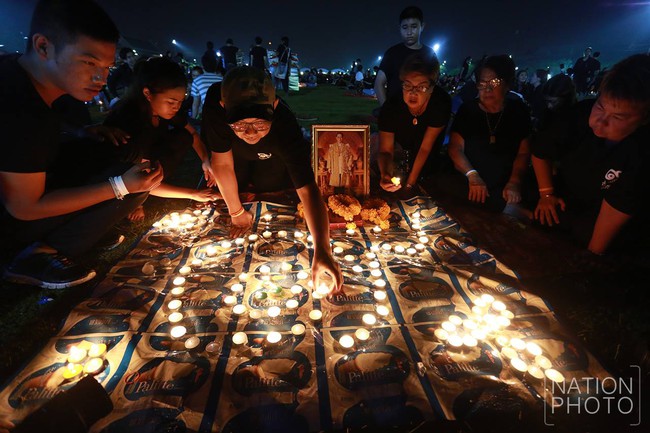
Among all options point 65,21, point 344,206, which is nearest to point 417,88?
point 344,206

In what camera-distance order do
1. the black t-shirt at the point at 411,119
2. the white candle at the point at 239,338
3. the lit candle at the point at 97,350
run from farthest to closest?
the black t-shirt at the point at 411,119 → the white candle at the point at 239,338 → the lit candle at the point at 97,350

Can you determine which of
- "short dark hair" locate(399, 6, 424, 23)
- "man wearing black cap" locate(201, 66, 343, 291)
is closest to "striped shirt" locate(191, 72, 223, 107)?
"short dark hair" locate(399, 6, 424, 23)

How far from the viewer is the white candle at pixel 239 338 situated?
181cm

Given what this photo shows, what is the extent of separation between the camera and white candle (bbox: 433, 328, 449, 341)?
1841 millimetres

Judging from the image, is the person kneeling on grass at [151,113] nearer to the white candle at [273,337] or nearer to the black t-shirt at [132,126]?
the black t-shirt at [132,126]

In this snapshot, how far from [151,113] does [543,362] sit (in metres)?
3.58

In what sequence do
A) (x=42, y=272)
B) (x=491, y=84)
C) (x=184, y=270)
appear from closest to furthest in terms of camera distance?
(x=42, y=272)
(x=184, y=270)
(x=491, y=84)

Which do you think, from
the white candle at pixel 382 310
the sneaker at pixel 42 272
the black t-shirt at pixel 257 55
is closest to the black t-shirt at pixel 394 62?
the white candle at pixel 382 310

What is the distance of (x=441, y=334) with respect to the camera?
73.0 inches

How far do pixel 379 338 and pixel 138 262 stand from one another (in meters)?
1.97

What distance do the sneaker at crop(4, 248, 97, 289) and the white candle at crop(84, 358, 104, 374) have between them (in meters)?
0.97

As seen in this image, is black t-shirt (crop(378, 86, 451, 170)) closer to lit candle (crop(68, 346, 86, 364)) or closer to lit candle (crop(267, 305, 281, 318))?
lit candle (crop(267, 305, 281, 318))

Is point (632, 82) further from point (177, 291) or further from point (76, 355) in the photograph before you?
point (76, 355)

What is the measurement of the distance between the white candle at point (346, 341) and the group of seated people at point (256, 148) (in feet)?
1.16
